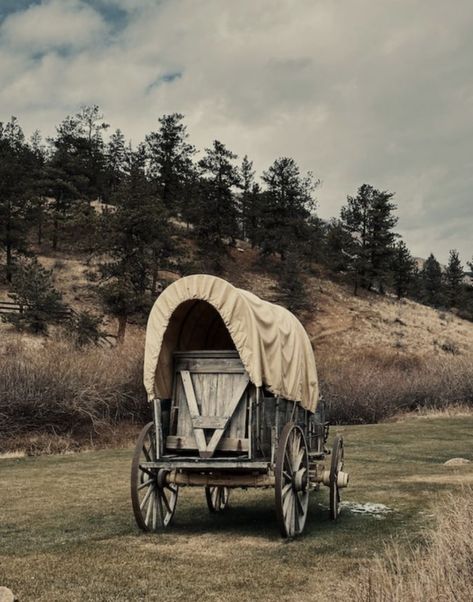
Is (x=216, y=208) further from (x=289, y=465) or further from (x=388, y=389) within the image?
(x=289, y=465)

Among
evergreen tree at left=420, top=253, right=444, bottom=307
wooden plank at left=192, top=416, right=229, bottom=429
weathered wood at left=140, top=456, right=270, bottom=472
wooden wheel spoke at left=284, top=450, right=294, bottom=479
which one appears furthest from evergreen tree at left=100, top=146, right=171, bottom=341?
evergreen tree at left=420, top=253, right=444, bottom=307

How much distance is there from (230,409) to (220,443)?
493 mm

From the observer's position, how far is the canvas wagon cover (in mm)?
8883

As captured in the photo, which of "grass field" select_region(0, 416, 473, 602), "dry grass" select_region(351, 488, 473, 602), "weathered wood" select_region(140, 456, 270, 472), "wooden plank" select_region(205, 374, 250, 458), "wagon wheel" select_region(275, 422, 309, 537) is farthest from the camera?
"wooden plank" select_region(205, 374, 250, 458)

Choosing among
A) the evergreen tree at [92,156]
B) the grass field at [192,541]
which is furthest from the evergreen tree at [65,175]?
the grass field at [192,541]

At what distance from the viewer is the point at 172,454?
31.4 feet

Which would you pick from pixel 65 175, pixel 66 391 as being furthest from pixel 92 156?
pixel 66 391

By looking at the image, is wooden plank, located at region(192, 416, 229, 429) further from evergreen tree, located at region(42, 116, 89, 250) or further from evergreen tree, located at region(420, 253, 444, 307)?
evergreen tree, located at region(420, 253, 444, 307)

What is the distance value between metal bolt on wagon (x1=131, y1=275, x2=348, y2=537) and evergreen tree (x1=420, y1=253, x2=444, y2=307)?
8544 centimetres

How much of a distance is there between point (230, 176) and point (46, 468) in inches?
2020

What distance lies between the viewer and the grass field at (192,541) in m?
6.97

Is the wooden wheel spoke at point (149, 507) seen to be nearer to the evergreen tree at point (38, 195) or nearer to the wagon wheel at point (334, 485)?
the wagon wheel at point (334, 485)

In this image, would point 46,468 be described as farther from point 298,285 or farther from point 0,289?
point 298,285

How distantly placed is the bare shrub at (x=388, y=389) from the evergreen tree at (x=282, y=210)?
3186 cm
